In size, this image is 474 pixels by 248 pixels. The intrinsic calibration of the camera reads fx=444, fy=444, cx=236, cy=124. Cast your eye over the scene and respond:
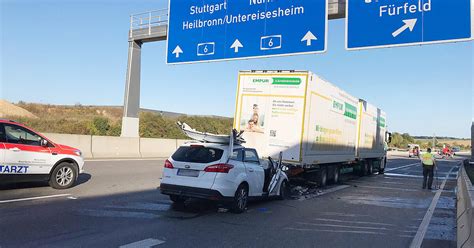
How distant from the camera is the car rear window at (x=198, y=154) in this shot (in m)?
9.23

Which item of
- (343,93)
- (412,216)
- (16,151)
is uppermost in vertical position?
(343,93)

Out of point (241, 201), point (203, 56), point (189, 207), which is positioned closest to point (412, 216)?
point (241, 201)

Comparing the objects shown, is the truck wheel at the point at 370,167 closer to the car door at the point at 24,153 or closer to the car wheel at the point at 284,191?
the car wheel at the point at 284,191

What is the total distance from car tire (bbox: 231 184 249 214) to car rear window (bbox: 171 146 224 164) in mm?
875

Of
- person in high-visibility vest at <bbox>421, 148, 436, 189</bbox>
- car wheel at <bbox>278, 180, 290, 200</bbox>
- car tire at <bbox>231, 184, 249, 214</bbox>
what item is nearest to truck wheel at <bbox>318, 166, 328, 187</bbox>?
car wheel at <bbox>278, 180, 290, 200</bbox>

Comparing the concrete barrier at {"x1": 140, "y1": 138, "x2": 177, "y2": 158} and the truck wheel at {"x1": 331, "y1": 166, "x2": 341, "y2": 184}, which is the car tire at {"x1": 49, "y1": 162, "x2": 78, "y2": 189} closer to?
the truck wheel at {"x1": 331, "y1": 166, "x2": 341, "y2": 184}

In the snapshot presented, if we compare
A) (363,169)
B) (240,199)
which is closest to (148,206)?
(240,199)

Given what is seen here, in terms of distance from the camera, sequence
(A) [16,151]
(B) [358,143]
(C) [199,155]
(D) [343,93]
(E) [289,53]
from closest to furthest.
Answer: (C) [199,155] < (A) [16,151] < (E) [289,53] < (D) [343,93] < (B) [358,143]

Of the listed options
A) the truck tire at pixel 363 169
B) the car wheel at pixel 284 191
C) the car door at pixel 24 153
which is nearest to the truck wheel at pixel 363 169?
the truck tire at pixel 363 169

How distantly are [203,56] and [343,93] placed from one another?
5.48 m

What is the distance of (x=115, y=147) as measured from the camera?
2370 cm

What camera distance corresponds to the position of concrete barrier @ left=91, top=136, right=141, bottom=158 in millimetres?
22406

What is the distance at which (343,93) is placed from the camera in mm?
16734

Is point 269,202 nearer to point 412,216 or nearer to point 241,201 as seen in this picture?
point 241,201
